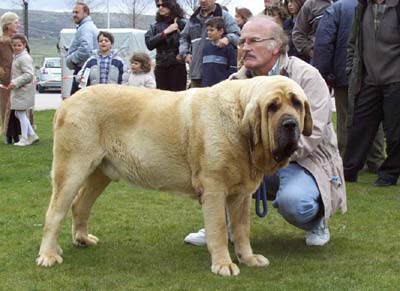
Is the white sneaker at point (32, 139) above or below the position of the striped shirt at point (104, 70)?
below

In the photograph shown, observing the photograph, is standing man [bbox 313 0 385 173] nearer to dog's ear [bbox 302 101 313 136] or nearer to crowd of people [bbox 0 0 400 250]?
crowd of people [bbox 0 0 400 250]

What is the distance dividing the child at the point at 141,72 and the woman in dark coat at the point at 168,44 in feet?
1.16

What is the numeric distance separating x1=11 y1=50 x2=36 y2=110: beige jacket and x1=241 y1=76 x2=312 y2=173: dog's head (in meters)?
8.63

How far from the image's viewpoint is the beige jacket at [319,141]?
524 cm

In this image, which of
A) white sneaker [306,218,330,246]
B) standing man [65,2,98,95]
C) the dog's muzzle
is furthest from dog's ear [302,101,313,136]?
standing man [65,2,98,95]

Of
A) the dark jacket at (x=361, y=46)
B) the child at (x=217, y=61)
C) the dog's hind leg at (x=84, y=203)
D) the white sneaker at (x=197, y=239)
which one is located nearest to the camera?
the dog's hind leg at (x=84, y=203)

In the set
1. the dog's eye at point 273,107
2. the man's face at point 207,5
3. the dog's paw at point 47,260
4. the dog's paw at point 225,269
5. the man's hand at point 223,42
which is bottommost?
the dog's paw at point 47,260

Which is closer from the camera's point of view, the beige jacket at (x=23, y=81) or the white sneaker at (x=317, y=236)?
the white sneaker at (x=317, y=236)

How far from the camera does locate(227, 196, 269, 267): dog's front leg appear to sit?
518cm

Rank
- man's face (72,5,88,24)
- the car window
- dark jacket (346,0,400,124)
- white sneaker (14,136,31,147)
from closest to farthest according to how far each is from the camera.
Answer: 1. dark jacket (346,0,400,124)
2. man's face (72,5,88,24)
3. white sneaker (14,136,31,147)
4. the car window

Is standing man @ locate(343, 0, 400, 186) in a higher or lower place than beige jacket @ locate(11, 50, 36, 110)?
higher

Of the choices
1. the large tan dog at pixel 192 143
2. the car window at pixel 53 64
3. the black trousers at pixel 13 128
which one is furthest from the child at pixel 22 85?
the car window at pixel 53 64

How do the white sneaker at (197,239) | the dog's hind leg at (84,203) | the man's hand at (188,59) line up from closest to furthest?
the dog's hind leg at (84,203) → the white sneaker at (197,239) → the man's hand at (188,59)

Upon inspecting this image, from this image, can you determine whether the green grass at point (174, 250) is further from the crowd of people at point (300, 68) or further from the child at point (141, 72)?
the child at point (141, 72)
